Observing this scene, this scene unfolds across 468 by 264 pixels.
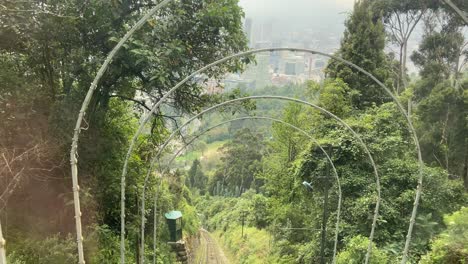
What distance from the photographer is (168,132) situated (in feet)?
28.5

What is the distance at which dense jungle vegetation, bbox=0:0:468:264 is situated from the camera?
563 cm

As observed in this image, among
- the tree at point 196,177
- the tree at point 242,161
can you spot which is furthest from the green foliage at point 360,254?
the tree at point 196,177

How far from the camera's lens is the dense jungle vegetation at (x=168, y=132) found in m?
5.63

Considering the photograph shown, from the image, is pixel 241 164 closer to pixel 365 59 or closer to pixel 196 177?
pixel 196 177

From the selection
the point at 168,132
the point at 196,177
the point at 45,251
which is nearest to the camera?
the point at 45,251

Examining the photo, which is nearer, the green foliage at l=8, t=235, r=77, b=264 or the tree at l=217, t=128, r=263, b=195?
the green foliage at l=8, t=235, r=77, b=264

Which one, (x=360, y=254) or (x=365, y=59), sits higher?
(x=365, y=59)

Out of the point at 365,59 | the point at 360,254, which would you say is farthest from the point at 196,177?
the point at 360,254

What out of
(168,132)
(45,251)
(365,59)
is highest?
(365,59)

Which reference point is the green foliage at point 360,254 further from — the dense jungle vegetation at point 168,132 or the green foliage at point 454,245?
the green foliage at point 454,245

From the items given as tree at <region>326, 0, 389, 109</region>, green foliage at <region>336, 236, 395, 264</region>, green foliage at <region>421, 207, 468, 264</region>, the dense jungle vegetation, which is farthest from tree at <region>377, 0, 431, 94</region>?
green foliage at <region>421, 207, 468, 264</region>

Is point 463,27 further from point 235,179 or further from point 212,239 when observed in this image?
point 235,179

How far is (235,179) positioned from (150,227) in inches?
964

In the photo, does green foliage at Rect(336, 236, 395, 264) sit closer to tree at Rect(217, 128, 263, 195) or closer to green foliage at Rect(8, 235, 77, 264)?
green foliage at Rect(8, 235, 77, 264)
